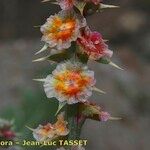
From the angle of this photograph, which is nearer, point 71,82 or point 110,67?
point 71,82

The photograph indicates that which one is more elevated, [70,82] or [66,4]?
[66,4]

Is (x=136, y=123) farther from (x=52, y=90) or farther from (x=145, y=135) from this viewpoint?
(x=52, y=90)

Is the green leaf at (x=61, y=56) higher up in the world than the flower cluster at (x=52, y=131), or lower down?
higher up

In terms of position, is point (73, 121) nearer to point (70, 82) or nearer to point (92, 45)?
point (70, 82)

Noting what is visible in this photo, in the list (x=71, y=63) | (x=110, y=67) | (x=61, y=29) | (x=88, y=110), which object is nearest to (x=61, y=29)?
(x=61, y=29)

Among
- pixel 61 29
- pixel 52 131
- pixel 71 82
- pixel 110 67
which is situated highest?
pixel 61 29

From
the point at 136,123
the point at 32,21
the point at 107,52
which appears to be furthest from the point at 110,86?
the point at 107,52

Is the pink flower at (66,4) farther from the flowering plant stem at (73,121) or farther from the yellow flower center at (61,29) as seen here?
the flowering plant stem at (73,121)

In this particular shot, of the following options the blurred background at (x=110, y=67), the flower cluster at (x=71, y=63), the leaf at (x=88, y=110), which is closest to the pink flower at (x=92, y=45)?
the flower cluster at (x=71, y=63)
